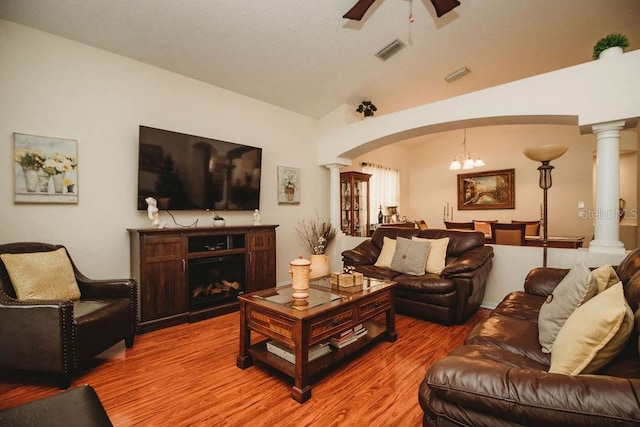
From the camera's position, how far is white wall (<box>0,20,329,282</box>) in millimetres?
2582

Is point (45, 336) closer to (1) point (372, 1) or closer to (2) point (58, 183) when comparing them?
(2) point (58, 183)

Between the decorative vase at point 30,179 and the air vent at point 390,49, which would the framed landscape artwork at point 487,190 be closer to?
the air vent at point 390,49

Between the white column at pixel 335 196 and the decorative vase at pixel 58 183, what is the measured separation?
351 centimetres

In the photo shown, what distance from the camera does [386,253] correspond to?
3871 mm

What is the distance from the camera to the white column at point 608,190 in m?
2.86

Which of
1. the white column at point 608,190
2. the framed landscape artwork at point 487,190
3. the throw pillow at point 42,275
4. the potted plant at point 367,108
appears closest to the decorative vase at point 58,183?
the throw pillow at point 42,275

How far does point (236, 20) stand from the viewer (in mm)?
2953

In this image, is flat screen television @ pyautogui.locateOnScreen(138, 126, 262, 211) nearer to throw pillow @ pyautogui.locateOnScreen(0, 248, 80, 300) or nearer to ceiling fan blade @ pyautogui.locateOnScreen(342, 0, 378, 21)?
throw pillow @ pyautogui.locateOnScreen(0, 248, 80, 300)

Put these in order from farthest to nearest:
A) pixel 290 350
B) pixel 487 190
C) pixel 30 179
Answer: pixel 487 190 < pixel 30 179 < pixel 290 350

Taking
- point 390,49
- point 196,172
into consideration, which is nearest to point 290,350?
point 196,172

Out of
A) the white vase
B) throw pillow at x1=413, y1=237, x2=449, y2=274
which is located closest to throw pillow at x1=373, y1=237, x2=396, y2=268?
throw pillow at x1=413, y1=237, x2=449, y2=274

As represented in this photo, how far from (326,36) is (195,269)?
3.00 meters

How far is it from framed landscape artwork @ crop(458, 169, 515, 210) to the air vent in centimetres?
411

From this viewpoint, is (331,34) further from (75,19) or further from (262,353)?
(262,353)
